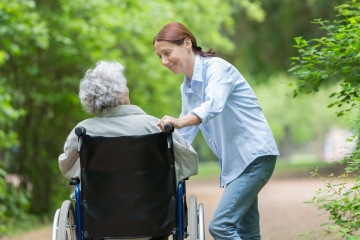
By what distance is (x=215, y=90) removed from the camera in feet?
12.4

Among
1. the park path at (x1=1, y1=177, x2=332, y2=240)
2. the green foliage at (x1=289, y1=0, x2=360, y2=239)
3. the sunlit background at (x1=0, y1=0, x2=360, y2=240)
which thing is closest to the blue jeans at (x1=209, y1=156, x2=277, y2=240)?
the green foliage at (x1=289, y1=0, x2=360, y2=239)

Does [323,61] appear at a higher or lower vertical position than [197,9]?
lower

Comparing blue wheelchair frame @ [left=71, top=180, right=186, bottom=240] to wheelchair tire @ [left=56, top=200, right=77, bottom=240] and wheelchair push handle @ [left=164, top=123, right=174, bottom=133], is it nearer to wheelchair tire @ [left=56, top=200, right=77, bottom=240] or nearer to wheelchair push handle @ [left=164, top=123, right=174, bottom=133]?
wheelchair tire @ [left=56, top=200, right=77, bottom=240]

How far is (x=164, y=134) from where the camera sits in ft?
12.8

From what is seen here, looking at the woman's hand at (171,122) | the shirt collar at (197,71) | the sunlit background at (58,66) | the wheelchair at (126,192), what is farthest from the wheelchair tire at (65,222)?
the sunlit background at (58,66)

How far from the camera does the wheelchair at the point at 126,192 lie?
3.95m

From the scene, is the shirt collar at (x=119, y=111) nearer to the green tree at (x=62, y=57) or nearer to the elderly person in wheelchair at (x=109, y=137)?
the elderly person in wheelchair at (x=109, y=137)

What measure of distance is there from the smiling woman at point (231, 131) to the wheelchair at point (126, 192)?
0.22 meters

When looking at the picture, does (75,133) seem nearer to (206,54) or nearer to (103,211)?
(103,211)

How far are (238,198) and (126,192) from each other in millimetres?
610

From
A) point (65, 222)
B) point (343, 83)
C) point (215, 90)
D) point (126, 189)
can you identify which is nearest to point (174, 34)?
point (215, 90)

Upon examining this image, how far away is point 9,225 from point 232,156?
7.28 meters

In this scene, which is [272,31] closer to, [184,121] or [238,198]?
[238,198]

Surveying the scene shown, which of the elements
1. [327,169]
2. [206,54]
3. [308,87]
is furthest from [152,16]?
[327,169]
